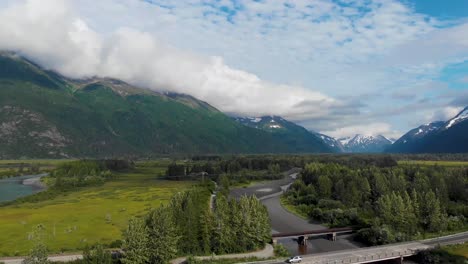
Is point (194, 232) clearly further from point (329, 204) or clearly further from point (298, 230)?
point (329, 204)

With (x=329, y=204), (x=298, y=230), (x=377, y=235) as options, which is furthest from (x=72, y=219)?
(x=329, y=204)

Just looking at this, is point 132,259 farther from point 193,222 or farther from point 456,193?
point 456,193

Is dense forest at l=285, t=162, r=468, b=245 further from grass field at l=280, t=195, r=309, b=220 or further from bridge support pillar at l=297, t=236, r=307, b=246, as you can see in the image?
bridge support pillar at l=297, t=236, r=307, b=246

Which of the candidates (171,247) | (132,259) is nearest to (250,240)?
(171,247)

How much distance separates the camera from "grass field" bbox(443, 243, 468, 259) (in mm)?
92688

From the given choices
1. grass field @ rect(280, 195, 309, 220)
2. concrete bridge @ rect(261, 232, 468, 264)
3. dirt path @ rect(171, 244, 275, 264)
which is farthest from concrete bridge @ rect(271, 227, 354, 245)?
grass field @ rect(280, 195, 309, 220)

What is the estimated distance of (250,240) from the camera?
96.1m

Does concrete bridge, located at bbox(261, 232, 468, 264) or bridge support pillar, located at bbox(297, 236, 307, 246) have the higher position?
concrete bridge, located at bbox(261, 232, 468, 264)

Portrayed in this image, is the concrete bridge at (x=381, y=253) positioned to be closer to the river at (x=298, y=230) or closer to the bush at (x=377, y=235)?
the bush at (x=377, y=235)

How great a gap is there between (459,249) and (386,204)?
95.6 feet

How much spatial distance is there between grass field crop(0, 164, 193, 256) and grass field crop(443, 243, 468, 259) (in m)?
85.0

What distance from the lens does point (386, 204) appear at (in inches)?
4889

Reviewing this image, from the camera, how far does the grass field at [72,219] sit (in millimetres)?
100125

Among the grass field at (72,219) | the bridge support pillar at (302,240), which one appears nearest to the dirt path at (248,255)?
the bridge support pillar at (302,240)
